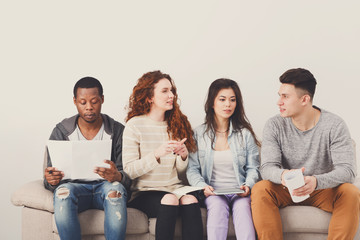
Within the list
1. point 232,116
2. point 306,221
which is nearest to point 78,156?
point 232,116

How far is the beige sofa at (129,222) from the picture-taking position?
2.49 meters

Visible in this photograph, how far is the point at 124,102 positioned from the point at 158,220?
1300mm

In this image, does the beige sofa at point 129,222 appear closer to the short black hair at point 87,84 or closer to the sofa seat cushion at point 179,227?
the sofa seat cushion at point 179,227

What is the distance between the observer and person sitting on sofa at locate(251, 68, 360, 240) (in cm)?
237

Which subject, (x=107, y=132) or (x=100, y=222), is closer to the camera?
(x=100, y=222)

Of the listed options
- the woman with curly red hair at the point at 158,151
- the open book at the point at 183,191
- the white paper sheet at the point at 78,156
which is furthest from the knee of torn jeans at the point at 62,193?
the open book at the point at 183,191

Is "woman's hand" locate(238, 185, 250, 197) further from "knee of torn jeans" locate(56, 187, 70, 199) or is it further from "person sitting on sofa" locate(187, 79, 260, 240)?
"knee of torn jeans" locate(56, 187, 70, 199)

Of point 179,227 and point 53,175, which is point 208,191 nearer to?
point 179,227

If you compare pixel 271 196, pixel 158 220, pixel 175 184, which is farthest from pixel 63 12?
pixel 271 196

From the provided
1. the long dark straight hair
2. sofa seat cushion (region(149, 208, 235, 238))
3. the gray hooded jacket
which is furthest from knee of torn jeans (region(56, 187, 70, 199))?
the long dark straight hair

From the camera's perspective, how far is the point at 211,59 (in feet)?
11.3

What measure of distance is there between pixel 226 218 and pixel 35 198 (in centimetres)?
116

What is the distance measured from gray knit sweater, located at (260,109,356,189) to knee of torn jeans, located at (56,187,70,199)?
117 centimetres

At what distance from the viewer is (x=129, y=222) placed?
2.52 meters
